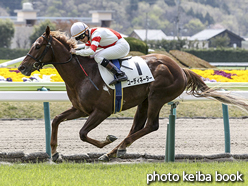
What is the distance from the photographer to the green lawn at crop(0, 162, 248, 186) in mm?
3346

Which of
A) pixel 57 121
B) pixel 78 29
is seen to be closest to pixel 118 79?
pixel 78 29

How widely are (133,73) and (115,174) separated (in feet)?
3.86

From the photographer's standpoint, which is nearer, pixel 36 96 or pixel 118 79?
pixel 118 79

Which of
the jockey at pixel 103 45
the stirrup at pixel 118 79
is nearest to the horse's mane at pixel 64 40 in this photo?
the jockey at pixel 103 45

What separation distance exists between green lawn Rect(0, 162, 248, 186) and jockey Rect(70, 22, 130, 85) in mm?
927

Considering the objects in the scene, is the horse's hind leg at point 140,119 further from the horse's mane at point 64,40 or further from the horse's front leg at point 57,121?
the horse's mane at point 64,40

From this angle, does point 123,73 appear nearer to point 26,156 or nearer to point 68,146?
point 26,156

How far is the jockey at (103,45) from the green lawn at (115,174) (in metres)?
0.93

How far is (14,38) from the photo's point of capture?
180ft

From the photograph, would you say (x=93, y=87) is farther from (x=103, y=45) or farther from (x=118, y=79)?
(x=103, y=45)

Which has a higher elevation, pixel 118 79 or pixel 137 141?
pixel 118 79


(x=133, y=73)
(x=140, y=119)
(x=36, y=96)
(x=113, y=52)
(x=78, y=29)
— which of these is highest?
(x=78, y=29)

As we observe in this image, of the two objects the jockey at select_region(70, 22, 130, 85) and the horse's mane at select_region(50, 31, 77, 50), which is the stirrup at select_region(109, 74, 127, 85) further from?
the horse's mane at select_region(50, 31, 77, 50)

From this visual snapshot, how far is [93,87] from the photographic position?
4.29m
